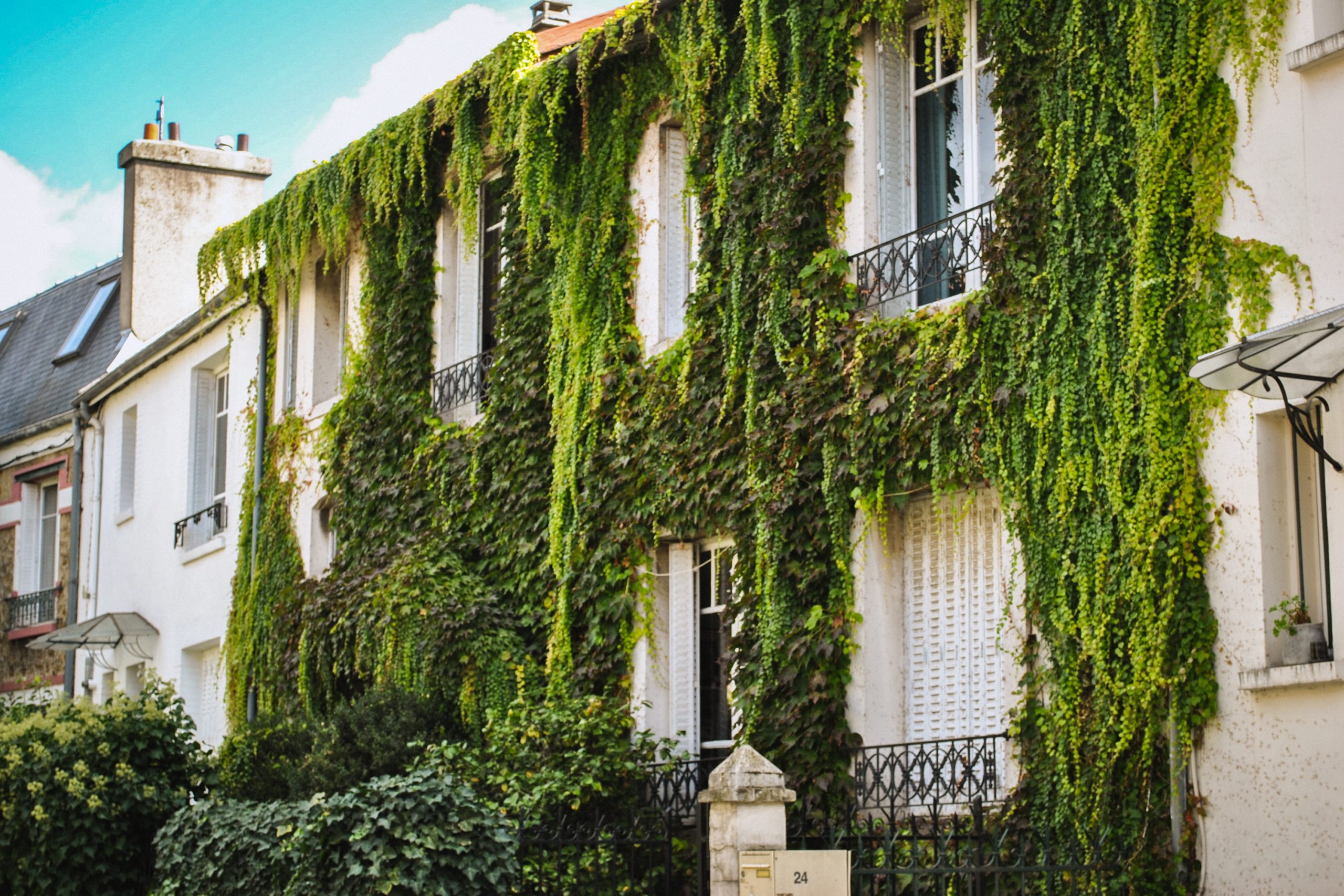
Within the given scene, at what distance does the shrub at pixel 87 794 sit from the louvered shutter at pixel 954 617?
20.7 ft

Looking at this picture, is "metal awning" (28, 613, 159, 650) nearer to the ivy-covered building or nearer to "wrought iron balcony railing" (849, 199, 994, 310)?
the ivy-covered building

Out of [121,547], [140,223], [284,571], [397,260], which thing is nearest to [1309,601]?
[397,260]

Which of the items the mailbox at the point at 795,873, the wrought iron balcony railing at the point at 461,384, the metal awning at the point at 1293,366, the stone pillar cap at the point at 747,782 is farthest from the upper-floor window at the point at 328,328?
the metal awning at the point at 1293,366

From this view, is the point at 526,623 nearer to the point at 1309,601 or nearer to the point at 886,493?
the point at 886,493

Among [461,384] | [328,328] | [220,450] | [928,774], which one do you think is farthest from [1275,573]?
[220,450]

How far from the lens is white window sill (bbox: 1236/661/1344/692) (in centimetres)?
855

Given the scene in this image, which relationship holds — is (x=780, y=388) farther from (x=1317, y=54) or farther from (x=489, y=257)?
(x=489, y=257)

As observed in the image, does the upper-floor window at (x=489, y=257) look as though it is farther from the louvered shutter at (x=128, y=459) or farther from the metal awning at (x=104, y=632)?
the louvered shutter at (x=128, y=459)

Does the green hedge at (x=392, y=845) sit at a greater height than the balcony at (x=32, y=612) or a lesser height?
lesser

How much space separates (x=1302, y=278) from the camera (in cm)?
912

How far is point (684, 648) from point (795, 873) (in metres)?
4.33

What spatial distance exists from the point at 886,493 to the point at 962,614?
3.17 feet

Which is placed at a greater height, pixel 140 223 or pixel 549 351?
pixel 140 223

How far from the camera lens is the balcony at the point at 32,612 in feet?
80.3
